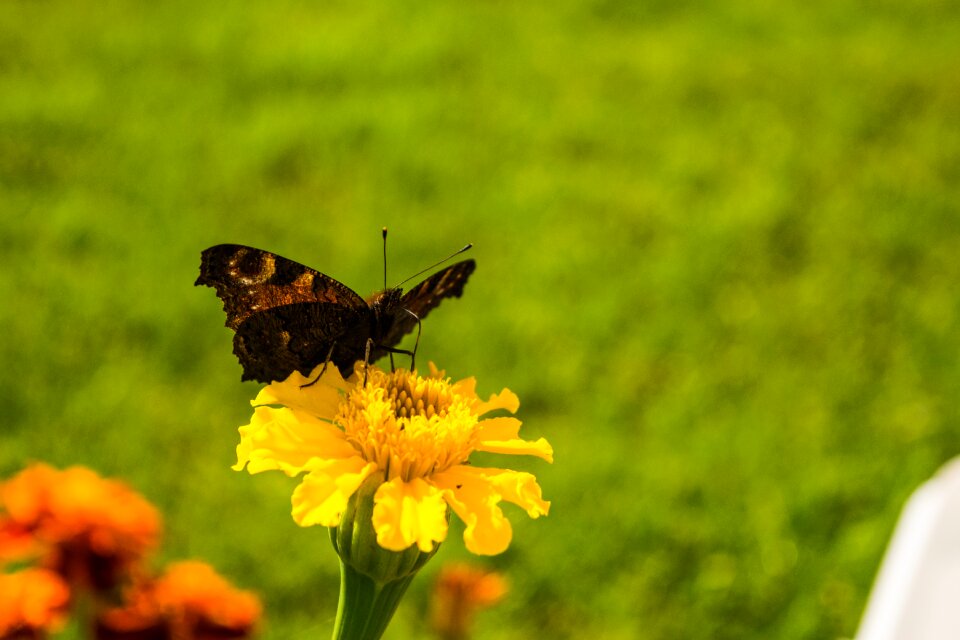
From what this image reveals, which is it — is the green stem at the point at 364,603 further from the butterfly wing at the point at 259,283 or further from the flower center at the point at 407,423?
the butterfly wing at the point at 259,283

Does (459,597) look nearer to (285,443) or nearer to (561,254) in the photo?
(285,443)

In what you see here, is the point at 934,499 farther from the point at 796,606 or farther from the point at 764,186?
the point at 764,186

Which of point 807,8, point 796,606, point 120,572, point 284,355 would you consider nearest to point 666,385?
point 796,606

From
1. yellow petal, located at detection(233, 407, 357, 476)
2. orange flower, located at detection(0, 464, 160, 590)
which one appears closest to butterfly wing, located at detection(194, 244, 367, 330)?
yellow petal, located at detection(233, 407, 357, 476)

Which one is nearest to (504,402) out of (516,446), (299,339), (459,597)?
→ (516,446)

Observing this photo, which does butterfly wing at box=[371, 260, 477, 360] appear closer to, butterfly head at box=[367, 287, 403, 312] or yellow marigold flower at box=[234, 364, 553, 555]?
butterfly head at box=[367, 287, 403, 312]

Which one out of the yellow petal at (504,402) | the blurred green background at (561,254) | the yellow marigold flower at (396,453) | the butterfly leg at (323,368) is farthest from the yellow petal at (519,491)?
the blurred green background at (561,254)
